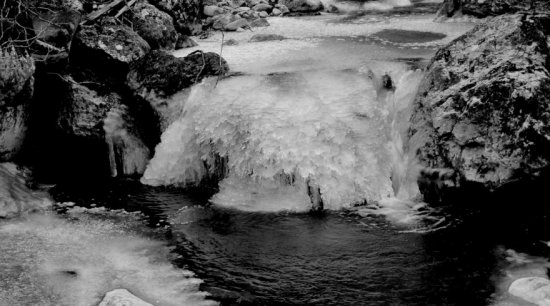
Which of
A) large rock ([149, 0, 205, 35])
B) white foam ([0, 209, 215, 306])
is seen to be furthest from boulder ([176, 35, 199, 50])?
white foam ([0, 209, 215, 306])

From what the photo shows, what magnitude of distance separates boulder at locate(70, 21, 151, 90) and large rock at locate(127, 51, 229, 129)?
314mm

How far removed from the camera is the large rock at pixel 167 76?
7789mm

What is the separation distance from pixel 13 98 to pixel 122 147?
1471mm

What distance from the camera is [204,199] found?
22.1 ft

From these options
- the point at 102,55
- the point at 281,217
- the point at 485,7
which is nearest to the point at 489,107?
the point at 281,217

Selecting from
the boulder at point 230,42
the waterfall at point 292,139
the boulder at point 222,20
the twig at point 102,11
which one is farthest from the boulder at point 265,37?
the waterfall at point 292,139

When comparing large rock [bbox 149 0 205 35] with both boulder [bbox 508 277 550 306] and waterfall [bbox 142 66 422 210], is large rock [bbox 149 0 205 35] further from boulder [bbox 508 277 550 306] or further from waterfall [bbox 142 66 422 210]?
boulder [bbox 508 277 550 306]

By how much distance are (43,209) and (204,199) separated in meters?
1.86

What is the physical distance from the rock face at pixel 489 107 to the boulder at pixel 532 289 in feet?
4.58

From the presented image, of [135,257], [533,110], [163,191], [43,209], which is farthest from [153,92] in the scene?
[533,110]

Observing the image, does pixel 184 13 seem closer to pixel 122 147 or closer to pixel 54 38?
pixel 54 38

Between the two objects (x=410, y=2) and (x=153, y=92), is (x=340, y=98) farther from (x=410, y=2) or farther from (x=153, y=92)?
(x=410, y=2)

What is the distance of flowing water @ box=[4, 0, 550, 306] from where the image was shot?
4.81 metres

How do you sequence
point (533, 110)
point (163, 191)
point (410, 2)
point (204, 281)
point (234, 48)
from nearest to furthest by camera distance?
point (204, 281) < point (533, 110) < point (163, 191) < point (234, 48) < point (410, 2)
